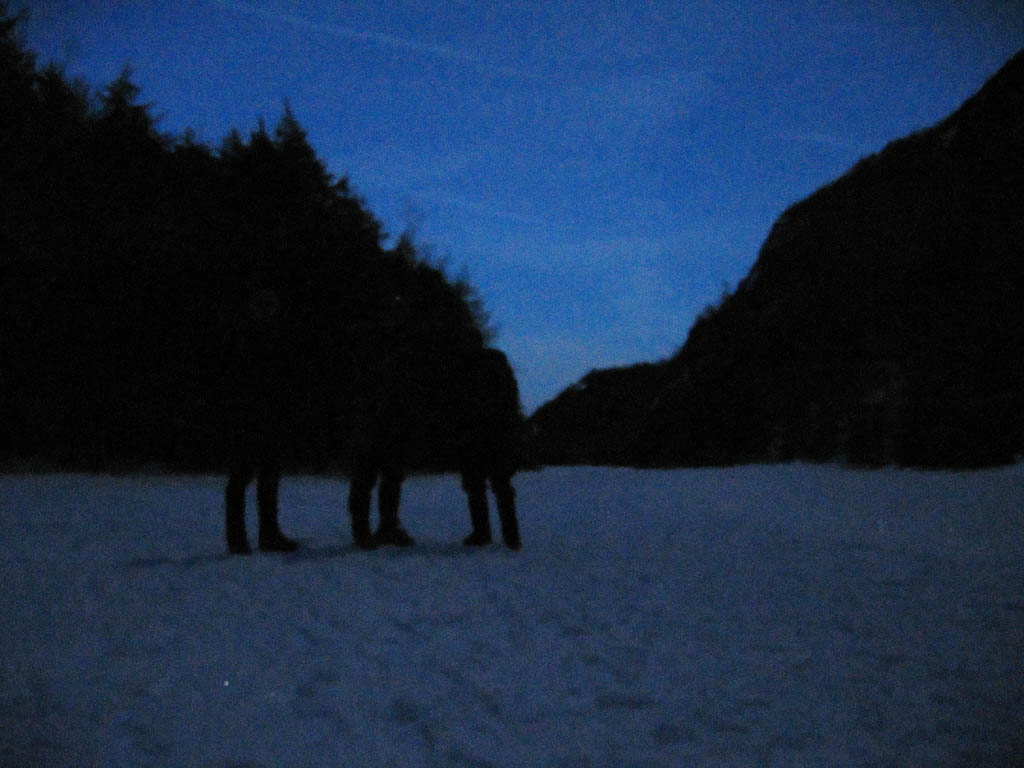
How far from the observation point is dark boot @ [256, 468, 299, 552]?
476 cm

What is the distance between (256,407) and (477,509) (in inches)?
76.8

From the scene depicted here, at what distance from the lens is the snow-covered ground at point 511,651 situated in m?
2.15

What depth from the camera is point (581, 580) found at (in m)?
4.31

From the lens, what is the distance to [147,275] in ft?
39.7

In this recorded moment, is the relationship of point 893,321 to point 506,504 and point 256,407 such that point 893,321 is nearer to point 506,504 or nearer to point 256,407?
point 506,504

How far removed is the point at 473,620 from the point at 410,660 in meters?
0.60

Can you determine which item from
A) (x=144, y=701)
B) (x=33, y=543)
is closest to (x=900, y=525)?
(x=144, y=701)

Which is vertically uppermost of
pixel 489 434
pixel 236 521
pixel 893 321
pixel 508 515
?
pixel 893 321

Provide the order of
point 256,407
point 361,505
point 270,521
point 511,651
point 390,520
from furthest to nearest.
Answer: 1. point 390,520
2. point 361,505
3. point 270,521
4. point 256,407
5. point 511,651

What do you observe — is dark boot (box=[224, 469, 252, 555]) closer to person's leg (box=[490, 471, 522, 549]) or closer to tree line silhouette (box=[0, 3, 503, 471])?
person's leg (box=[490, 471, 522, 549])

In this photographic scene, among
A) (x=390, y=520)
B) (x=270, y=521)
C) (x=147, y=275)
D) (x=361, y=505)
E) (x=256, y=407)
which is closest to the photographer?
(x=256, y=407)

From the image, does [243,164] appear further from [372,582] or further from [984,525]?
[984,525]

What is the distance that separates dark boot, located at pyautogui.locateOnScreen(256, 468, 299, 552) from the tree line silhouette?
6.63 metres

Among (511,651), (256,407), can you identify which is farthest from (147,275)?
(511,651)
